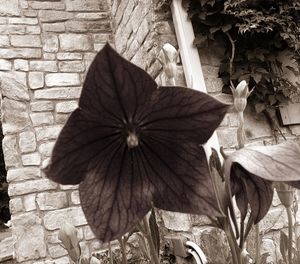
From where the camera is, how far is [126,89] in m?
0.41

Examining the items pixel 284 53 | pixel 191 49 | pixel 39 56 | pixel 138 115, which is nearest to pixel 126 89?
pixel 138 115

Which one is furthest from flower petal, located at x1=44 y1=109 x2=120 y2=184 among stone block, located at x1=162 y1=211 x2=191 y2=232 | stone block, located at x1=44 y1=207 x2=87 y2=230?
stone block, located at x1=44 y1=207 x2=87 y2=230

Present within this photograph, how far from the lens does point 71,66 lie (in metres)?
3.30

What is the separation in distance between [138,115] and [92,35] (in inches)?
124

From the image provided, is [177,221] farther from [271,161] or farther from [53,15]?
[53,15]

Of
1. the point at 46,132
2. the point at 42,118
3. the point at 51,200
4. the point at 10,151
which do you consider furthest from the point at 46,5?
the point at 51,200

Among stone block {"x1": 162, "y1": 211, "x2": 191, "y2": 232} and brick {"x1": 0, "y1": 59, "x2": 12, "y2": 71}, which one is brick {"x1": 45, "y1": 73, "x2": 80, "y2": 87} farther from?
stone block {"x1": 162, "y1": 211, "x2": 191, "y2": 232}

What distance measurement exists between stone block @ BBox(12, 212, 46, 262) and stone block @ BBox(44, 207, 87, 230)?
0.06 meters

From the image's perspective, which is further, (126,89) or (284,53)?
(284,53)

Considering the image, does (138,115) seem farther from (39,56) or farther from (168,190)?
(39,56)

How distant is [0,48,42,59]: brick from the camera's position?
3.14 metres

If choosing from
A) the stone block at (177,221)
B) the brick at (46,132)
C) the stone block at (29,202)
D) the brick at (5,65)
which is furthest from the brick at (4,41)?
the stone block at (177,221)

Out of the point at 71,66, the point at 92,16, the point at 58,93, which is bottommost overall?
the point at 58,93

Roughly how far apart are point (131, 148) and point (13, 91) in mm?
2860
